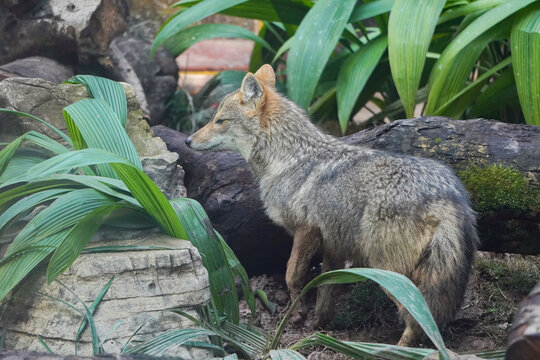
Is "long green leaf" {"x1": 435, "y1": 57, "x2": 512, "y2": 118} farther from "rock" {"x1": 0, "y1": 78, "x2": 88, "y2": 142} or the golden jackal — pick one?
"rock" {"x1": 0, "y1": 78, "x2": 88, "y2": 142}

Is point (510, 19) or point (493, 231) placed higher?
point (510, 19)

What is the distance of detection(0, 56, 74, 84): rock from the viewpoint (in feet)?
19.7

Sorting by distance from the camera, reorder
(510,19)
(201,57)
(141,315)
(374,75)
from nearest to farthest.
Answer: (141,315) → (510,19) → (374,75) → (201,57)

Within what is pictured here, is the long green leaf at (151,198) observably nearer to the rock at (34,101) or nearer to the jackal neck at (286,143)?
the jackal neck at (286,143)

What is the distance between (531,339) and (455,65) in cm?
407

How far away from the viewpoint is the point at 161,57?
8.30m

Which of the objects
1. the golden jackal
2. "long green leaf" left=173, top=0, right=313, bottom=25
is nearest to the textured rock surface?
the golden jackal

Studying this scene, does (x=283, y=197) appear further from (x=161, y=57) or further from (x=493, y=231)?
(x=161, y=57)

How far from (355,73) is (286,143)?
76.4 inches

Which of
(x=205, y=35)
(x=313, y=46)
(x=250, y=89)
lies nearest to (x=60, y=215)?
(x=250, y=89)

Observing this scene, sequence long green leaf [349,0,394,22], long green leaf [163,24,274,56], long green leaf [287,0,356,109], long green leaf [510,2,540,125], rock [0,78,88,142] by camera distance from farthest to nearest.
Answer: long green leaf [163,24,274,56], long green leaf [349,0,394,22], long green leaf [287,0,356,109], long green leaf [510,2,540,125], rock [0,78,88,142]

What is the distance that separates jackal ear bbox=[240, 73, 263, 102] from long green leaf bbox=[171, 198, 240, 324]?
47.2 inches

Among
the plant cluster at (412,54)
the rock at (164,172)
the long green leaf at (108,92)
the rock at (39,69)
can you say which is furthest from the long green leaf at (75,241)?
the plant cluster at (412,54)

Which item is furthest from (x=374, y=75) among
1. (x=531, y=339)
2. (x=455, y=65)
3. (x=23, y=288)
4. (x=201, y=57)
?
(x=201, y=57)
